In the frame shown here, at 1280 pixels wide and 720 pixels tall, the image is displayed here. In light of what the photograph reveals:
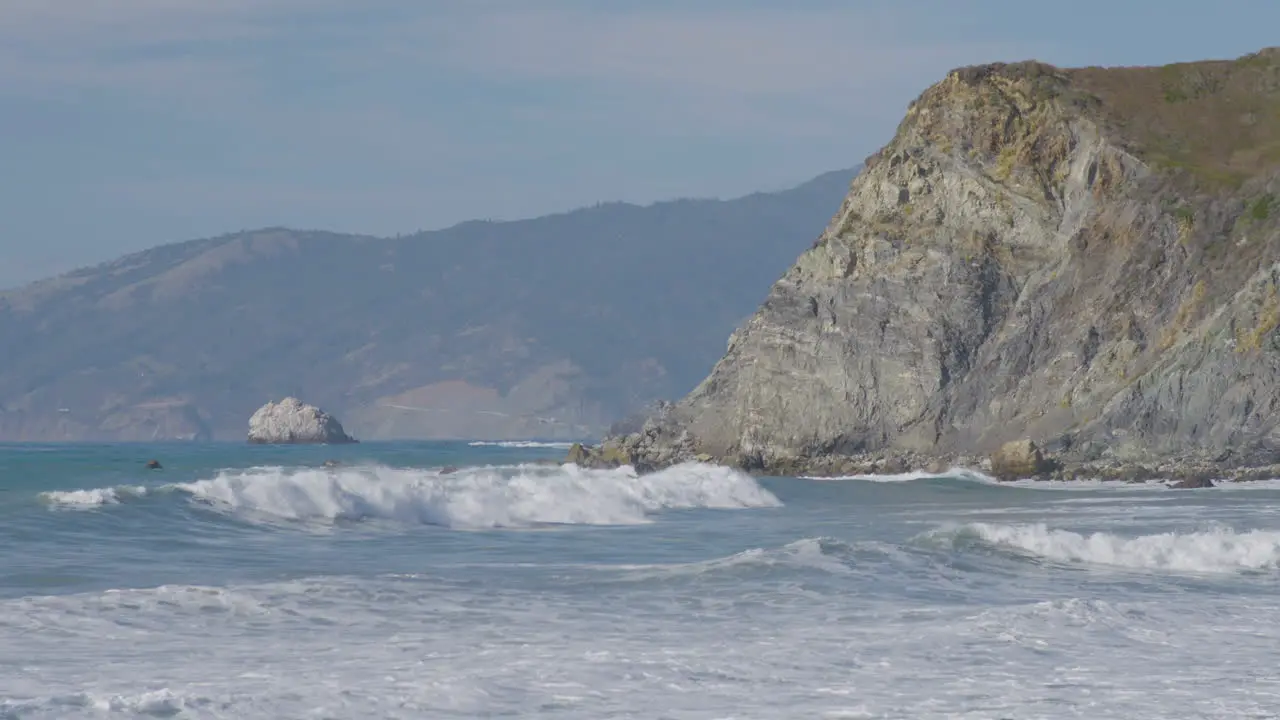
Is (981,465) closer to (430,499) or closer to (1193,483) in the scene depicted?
(1193,483)

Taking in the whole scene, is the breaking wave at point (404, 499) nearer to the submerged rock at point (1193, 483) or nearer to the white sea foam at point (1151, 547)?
the white sea foam at point (1151, 547)

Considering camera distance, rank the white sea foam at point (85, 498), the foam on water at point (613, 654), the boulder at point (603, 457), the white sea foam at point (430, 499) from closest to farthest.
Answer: the foam on water at point (613, 654) < the white sea foam at point (85, 498) < the white sea foam at point (430, 499) < the boulder at point (603, 457)

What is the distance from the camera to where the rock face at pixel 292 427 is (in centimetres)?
19150

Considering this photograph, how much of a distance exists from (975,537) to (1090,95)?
49145 millimetres

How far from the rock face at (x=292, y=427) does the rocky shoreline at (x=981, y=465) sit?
11322 centimetres

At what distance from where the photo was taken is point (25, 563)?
25.6 meters

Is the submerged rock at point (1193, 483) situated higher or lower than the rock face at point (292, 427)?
lower

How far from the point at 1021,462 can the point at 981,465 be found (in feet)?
12.5

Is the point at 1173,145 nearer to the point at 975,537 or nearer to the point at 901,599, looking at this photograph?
the point at 975,537

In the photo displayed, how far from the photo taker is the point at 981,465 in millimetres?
64188

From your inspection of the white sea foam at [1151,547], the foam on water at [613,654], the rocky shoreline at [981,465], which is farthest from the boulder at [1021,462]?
the foam on water at [613,654]

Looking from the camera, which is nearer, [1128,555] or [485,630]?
[485,630]

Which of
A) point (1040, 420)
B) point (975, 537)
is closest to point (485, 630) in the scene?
point (975, 537)

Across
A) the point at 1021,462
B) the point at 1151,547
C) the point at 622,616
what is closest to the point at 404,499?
the point at 1151,547
